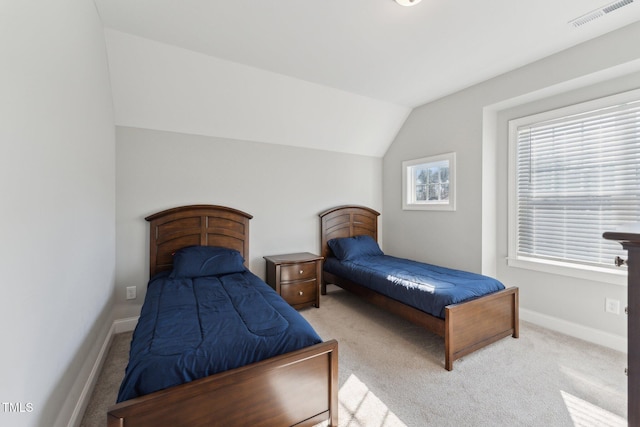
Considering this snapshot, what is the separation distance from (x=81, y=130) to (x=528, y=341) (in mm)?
3879

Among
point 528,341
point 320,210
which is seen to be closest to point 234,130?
point 320,210

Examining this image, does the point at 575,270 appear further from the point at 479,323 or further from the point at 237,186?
the point at 237,186

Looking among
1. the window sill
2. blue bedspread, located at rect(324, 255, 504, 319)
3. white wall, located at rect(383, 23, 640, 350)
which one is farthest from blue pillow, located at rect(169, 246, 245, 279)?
the window sill

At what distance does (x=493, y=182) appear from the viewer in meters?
3.23

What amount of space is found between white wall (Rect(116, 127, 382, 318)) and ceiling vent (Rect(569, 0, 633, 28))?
269 centimetres

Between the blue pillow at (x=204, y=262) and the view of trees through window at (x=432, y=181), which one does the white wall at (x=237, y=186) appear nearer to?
the blue pillow at (x=204, y=262)

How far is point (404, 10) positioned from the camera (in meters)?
1.99

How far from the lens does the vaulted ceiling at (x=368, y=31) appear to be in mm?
1950

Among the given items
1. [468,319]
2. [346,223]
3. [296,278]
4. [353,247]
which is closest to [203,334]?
[296,278]

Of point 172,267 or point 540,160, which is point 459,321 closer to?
point 540,160

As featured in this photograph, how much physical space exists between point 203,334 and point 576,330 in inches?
129

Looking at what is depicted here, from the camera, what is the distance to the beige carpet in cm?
164

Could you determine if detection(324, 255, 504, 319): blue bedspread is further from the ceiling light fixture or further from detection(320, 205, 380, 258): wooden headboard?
the ceiling light fixture

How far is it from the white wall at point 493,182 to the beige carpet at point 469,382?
300mm
